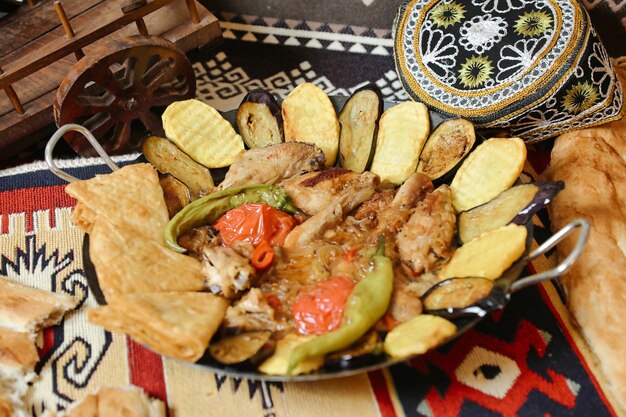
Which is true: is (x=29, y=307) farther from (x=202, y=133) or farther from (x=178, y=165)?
(x=202, y=133)

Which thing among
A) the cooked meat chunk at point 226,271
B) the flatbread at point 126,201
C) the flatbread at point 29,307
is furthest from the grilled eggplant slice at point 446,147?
the flatbread at point 29,307

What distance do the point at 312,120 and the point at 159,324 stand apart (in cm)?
160

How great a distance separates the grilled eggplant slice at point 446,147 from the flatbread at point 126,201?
1.40 m

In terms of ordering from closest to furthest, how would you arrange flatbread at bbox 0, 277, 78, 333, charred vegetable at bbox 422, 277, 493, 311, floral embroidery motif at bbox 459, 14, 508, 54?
1. charred vegetable at bbox 422, 277, 493, 311
2. flatbread at bbox 0, 277, 78, 333
3. floral embroidery motif at bbox 459, 14, 508, 54

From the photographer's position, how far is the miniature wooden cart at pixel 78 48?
3.42m

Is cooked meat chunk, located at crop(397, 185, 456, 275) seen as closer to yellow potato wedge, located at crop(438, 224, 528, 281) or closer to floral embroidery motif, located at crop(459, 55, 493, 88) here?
yellow potato wedge, located at crop(438, 224, 528, 281)

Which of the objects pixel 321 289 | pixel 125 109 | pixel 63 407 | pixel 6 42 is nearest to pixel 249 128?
pixel 125 109

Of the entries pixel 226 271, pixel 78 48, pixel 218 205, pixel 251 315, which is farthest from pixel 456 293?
pixel 78 48

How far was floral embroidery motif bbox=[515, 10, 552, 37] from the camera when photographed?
3551 mm

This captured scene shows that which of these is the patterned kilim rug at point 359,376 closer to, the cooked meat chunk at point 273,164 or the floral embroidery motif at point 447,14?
the cooked meat chunk at point 273,164

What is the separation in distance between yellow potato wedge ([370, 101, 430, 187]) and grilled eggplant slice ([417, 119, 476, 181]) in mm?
49

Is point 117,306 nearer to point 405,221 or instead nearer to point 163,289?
point 163,289

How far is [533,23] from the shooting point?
11.8ft

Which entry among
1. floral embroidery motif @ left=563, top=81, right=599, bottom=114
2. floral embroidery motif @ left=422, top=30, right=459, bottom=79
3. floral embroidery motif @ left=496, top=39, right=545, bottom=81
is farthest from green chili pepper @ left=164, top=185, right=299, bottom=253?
floral embroidery motif @ left=563, top=81, right=599, bottom=114
